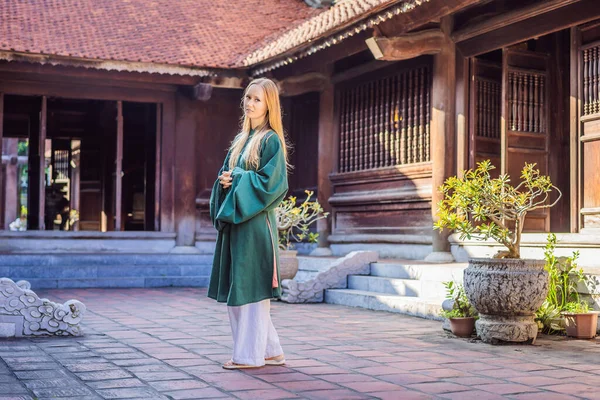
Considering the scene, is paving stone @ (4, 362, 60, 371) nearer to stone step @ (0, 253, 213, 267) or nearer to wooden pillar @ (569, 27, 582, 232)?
wooden pillar @ (569, 27, 582, 232)

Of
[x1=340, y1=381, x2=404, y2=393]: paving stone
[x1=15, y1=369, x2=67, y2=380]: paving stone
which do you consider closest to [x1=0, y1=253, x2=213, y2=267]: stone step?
[x1=15, y1=369, x2=67, y2=380]: paving stone

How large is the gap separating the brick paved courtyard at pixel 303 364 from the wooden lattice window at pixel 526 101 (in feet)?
10.7

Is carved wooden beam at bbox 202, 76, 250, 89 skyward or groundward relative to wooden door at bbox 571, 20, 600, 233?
skyward

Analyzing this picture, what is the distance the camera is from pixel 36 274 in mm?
11445

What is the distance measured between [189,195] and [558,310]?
26.2ft

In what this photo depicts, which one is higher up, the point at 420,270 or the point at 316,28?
the point at 316,28

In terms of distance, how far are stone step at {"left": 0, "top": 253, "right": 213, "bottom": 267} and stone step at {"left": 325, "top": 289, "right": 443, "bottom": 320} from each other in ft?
12.9

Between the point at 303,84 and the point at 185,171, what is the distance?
2.42 m

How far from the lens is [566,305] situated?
6.67 meters

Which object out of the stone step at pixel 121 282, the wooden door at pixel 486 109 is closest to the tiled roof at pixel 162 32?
the wooden door at pixel 486 109

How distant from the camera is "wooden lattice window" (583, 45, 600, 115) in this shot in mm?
8234

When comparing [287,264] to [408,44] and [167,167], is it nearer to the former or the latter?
[408,44]

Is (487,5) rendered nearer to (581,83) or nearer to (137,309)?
(581,83)

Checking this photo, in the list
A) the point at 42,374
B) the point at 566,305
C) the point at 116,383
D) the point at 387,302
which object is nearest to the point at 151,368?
the point at 116,383
